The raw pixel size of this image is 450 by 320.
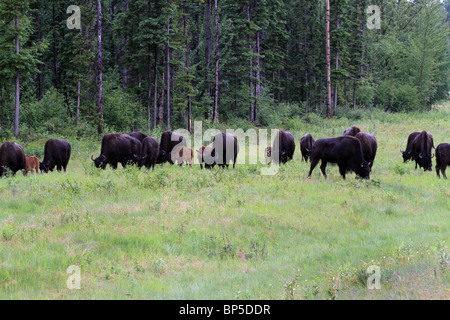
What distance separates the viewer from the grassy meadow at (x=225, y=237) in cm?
578

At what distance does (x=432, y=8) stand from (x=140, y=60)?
37.8m

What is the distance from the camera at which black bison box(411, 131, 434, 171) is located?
1698 cm

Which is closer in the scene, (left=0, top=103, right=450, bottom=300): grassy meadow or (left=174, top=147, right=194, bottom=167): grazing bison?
(left=0, top=103, right=450, bottom=300): grassy meadow

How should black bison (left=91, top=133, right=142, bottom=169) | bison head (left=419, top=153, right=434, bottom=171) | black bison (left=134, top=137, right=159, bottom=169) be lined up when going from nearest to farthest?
bison head (left=419, top=153, right=434, bottom=171), black bison (left=91, top=133, right=142, bottom=169), black bison (left=134, top=137, right=159, bottom=169)

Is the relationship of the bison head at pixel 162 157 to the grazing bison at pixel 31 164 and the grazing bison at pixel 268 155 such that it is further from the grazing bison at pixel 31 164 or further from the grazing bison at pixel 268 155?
the grazing bison at pixel 31 164

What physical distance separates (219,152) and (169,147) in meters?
3.99

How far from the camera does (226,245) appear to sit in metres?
7.81

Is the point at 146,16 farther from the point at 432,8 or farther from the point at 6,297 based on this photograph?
the point at 432,8

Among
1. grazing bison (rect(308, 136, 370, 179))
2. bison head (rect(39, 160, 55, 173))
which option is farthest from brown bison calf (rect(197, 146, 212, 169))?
bison head (rect(39, 160, 55, 173))

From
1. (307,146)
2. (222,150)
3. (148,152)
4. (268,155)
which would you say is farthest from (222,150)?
(307,146)

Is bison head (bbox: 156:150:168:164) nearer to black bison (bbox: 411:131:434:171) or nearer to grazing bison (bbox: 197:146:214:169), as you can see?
grazing bison (bbox: 197:146:214:169)

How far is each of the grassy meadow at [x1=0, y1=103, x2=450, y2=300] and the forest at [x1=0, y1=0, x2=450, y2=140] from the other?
18047mm
